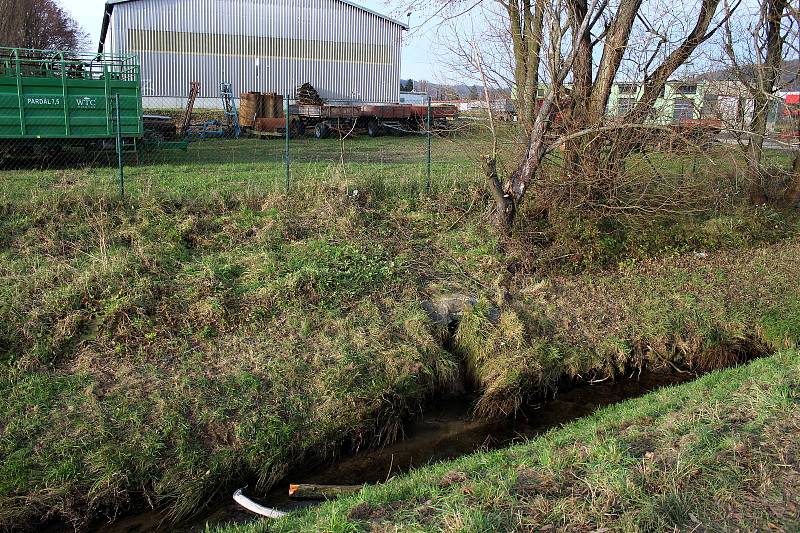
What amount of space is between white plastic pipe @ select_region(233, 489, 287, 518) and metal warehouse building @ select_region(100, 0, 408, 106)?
29.1 m

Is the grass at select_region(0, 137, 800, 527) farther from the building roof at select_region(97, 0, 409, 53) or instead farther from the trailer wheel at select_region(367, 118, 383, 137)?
the building roof at select_region(97, 0, 409, 53)

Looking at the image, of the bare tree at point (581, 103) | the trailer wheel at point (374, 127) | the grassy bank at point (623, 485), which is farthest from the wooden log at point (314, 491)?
the trailer wheel at point (374, 127)

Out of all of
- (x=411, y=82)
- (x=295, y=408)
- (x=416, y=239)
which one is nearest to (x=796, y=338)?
(x=416, y=239)

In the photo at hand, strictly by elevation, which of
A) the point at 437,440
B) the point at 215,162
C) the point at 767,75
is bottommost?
the point at 437,440

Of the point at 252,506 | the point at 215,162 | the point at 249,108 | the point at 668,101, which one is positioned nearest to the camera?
the point at 252,506

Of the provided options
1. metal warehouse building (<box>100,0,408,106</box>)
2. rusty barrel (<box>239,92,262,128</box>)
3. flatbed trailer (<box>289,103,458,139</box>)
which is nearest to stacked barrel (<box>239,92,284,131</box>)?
rusty barrel (<box>239,92,262,128</box>)

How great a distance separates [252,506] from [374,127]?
20616mm

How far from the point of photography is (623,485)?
173 inches

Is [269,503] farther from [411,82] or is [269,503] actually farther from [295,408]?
[411,82]

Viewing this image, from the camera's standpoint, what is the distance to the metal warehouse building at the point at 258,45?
32.5 metres

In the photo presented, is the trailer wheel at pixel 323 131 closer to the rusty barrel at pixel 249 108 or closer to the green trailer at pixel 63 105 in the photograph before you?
the rusty barrel at pixel 249 108

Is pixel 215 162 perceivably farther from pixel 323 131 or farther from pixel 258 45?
pixel 258 45

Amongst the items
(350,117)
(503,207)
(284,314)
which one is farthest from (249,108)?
(284,314)

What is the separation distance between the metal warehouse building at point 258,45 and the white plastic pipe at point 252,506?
29.1m
